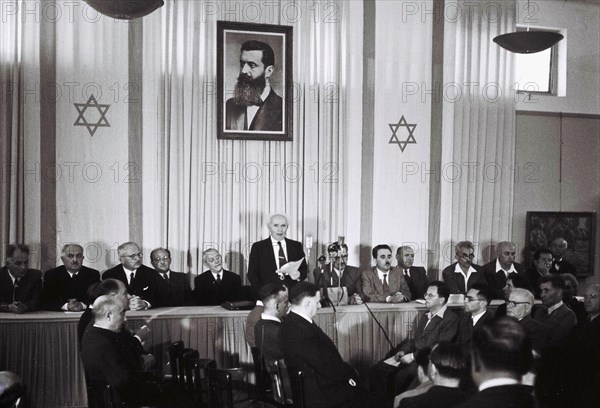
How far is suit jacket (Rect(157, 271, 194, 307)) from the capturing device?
8289 millimetres

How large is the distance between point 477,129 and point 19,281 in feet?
24.5

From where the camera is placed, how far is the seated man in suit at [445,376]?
14.0ft

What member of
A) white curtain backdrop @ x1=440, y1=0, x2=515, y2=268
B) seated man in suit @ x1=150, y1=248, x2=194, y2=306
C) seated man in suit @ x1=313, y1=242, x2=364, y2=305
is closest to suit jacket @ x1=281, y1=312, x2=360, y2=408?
seated man in suit @ x1=313, y1=242, x2=364, y2=305

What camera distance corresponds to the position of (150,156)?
998 centimetres

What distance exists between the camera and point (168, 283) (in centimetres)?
847

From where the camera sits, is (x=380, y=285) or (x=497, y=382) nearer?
(x=497, y=382)

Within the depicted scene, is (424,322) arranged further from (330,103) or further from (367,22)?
(367,22)

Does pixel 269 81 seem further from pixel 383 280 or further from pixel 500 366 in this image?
pixel 500 366

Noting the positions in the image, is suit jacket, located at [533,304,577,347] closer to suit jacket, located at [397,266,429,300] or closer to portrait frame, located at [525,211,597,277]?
suit jacket, located at [397,266,429,300]

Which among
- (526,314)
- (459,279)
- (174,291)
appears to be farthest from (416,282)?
(174,291)

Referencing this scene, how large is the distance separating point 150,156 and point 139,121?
0.53 meters

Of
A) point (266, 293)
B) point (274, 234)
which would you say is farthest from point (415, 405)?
point (274, 234)

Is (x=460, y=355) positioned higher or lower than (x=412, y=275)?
higher

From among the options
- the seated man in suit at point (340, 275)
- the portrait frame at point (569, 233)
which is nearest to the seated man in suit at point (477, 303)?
the seated man in suit at point (340, 275)
